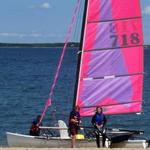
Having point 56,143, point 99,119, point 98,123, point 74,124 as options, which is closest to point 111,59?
point 99,119

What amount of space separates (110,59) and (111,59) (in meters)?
0.05

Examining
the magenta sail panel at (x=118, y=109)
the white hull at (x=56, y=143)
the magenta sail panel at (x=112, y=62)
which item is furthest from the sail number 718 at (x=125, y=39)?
the white hull at (x=56, y=143)

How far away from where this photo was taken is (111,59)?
22109 mm

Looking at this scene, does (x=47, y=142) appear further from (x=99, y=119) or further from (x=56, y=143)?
(x=99, y=119)

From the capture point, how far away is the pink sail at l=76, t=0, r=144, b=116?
2169cm

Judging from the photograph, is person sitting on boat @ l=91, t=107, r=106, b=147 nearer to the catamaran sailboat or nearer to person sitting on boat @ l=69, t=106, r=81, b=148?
person sitting on boat @ l=69, t=106, r=81, b=148

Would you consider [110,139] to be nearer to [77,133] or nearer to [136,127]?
[77,133]

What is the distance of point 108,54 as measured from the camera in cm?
2206

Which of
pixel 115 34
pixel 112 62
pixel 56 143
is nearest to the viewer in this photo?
pixel 56 143

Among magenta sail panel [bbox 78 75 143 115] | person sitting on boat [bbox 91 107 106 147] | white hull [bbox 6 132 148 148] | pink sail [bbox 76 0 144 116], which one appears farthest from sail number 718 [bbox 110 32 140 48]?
white hull [bbox 6 132 148 148]

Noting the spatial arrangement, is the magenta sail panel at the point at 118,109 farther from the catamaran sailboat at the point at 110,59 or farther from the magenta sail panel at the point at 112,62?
the magenta sail panel at the point at 112,62

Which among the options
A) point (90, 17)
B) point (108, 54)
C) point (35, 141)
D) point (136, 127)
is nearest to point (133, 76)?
point (108, 54)

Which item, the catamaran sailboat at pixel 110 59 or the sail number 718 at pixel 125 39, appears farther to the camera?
the sail number 718 at pixel 125 39

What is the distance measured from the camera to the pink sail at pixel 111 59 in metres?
21.7
